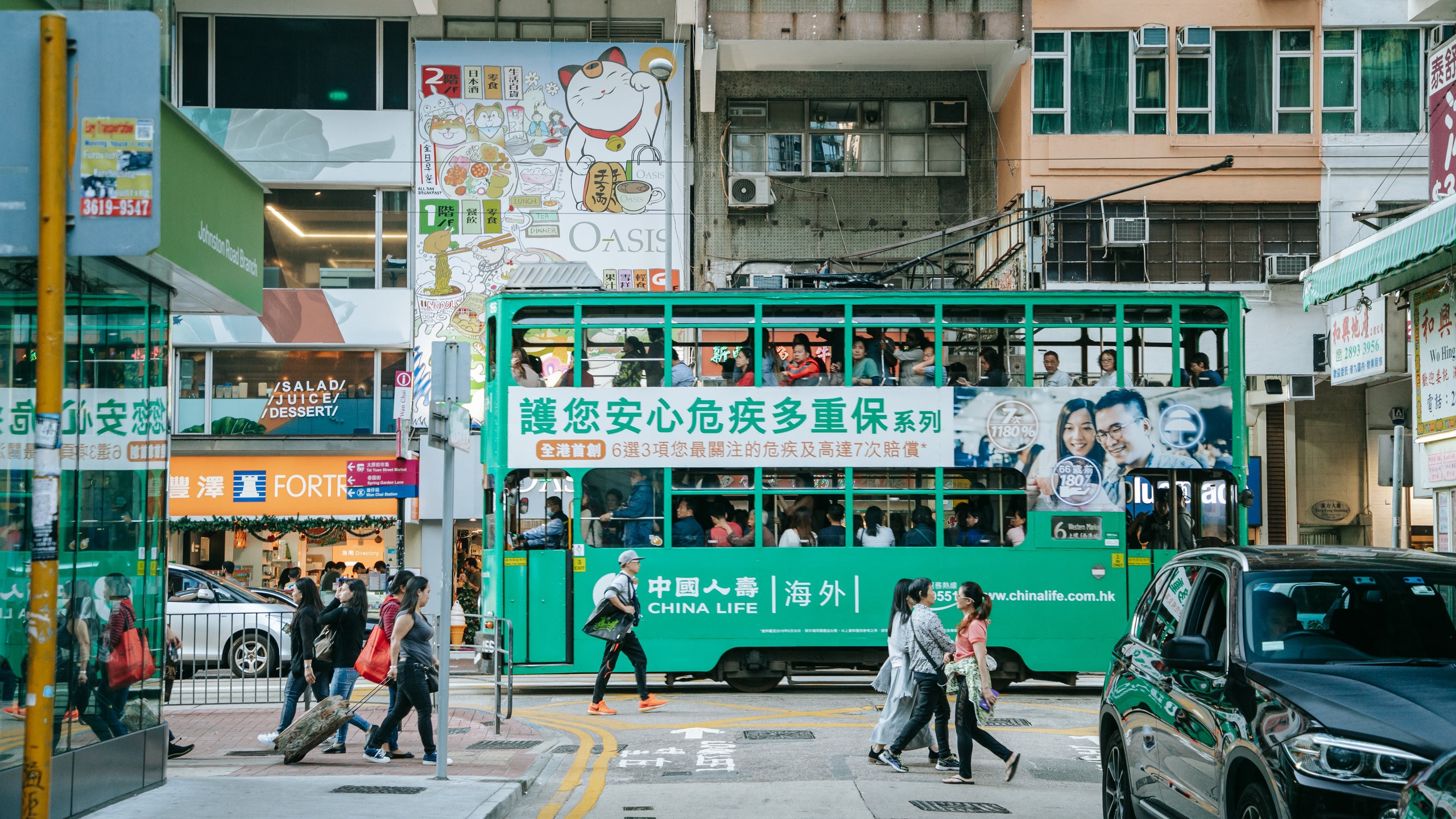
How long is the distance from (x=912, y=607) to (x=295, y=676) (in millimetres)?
5367

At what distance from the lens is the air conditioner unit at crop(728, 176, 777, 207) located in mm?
26844

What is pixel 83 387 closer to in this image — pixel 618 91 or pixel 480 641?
pixel 480 641

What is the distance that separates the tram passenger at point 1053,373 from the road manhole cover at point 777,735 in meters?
A: 5.13

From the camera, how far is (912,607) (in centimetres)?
1032

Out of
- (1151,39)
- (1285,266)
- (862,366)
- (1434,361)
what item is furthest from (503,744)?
(1151,39)

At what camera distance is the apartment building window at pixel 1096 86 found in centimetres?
2502

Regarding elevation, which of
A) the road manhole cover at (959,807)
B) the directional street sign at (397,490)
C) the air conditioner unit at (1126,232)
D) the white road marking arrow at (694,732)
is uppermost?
the air conditioner unit at (1126,232)

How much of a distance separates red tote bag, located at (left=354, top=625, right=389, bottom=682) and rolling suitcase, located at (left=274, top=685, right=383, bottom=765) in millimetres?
306

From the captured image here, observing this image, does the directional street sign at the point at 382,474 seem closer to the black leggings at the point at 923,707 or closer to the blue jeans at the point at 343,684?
the blue jeans at the point at 343,684

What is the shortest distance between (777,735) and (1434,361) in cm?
768

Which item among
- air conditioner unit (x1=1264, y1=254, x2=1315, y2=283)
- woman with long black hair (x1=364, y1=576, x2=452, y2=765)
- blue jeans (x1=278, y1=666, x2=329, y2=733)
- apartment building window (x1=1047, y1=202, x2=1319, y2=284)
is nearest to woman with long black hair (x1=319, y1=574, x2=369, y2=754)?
blue jeans (x1=278, y1=666, x2=329, y2=733)

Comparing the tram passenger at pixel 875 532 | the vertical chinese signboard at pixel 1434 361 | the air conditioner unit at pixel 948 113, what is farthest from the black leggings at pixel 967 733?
the air conditioner unit at pixel 948 113

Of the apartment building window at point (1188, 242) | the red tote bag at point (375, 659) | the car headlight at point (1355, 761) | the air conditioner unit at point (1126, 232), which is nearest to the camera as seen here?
the car headlight at point (1355, 761)

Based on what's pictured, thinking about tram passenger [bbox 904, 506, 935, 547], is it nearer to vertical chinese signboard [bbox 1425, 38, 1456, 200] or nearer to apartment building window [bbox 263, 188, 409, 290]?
vertical chinese signboard [bbox 1425, 38, 1456, 200]
